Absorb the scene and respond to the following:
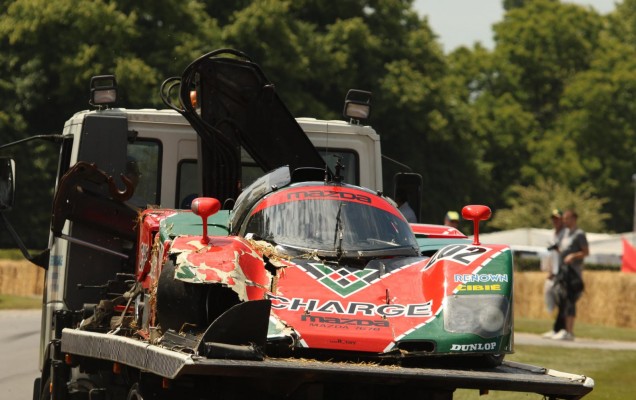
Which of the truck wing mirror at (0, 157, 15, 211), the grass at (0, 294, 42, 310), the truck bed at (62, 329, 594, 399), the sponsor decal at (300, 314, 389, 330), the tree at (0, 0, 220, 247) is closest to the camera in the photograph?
the truck bed at (62, 329, 594, 399)

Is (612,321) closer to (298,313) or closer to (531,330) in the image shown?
(531,330)

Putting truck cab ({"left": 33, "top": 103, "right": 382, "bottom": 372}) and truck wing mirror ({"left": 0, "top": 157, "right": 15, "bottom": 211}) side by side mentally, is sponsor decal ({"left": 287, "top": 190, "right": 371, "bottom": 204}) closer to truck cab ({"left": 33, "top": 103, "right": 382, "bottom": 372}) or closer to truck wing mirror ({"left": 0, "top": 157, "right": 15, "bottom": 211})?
truck cab ({"left": 33, "top": 103, "right": 382, "bottom": 372})

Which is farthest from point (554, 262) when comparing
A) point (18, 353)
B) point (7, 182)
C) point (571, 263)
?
point (7, 182)

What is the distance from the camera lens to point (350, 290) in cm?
948

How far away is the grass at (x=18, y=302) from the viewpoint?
34122 millimetres

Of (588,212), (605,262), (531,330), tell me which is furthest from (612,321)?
(588,212)

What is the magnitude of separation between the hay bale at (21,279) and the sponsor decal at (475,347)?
33.6 m

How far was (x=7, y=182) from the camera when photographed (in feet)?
42.5

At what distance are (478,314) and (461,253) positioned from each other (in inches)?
24.5

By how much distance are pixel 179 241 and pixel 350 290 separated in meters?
1.10

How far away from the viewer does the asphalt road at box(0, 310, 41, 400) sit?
16.0 metres

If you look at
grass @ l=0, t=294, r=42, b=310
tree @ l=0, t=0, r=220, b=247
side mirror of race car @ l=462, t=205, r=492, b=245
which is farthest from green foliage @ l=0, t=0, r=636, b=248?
side mirror of race car @ l=462, t=205, r=492, b=245

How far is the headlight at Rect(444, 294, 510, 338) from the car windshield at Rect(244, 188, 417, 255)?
111cm

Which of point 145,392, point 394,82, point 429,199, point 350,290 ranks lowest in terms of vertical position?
point 145,392
